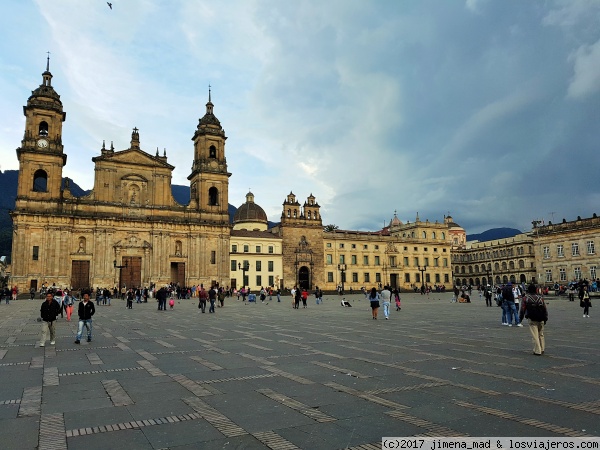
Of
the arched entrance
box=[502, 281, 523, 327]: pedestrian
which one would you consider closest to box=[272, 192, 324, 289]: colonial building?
the arched entrance

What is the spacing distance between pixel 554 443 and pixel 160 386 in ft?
19.3

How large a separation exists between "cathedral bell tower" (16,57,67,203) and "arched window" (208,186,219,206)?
63.4ft

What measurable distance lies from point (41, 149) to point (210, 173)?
69.8 feet

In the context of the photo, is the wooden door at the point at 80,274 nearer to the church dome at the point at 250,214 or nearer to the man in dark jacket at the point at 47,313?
the church dome at the point at 250,214

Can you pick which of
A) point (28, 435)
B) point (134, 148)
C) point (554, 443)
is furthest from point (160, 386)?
point (134, 148)

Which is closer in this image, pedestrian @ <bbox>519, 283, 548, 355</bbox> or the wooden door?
pedestrian @ <bbox>519, 283, 548, 355</bbox>

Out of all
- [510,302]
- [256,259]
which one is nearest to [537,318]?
[510,302]

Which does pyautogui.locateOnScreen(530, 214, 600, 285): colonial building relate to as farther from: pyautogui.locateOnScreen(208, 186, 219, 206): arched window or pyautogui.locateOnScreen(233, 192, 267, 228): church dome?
pyautogui.locateOnScreen(208, 186, 219, 206): arched window

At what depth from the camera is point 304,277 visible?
74750 millimetres

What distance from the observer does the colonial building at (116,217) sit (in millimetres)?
52844

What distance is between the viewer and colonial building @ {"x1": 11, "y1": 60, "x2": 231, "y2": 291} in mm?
52844

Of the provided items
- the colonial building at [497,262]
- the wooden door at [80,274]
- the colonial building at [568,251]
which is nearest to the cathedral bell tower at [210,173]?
the wooden door at [80,274]

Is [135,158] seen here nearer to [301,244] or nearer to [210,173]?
[210,173]

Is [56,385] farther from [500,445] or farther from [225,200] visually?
[225,200]
